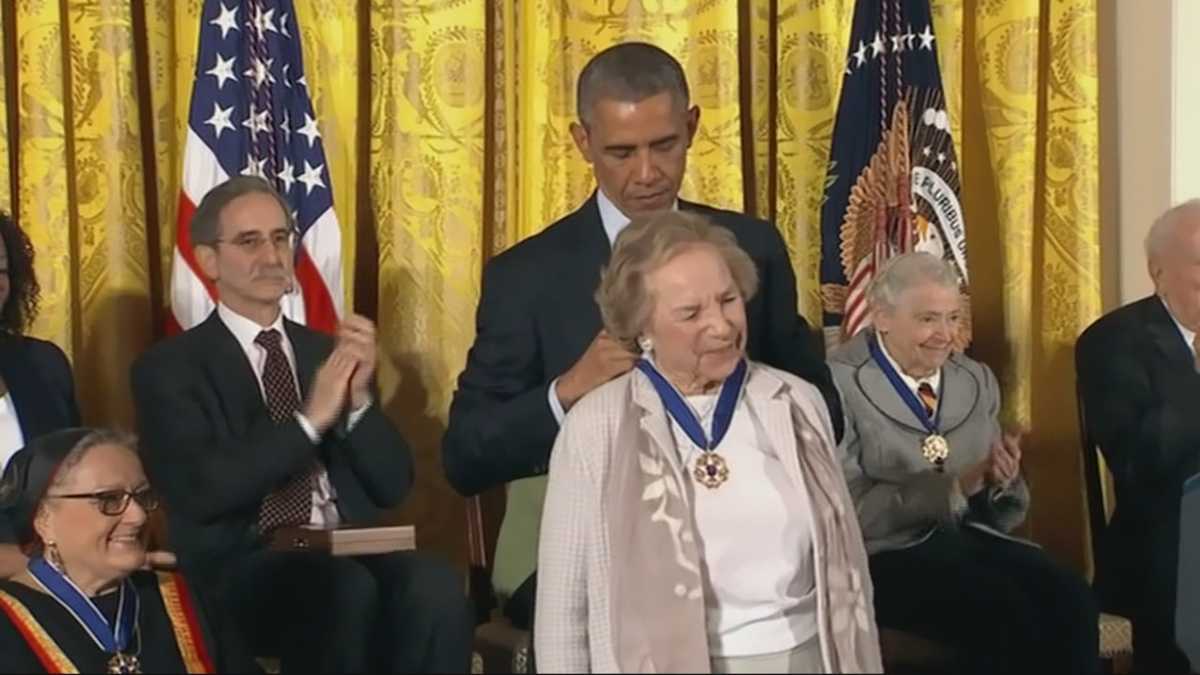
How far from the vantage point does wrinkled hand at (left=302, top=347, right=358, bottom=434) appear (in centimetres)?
395

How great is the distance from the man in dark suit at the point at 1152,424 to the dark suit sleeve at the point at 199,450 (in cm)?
200

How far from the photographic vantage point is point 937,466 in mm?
4457

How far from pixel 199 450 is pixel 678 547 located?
4.00 ft

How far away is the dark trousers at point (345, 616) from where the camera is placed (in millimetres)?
3861

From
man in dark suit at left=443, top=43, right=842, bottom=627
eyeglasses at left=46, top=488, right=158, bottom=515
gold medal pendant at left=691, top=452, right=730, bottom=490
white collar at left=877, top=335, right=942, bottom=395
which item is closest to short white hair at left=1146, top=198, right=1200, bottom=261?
white collar at left=877, top=335, right=942, bottom=395

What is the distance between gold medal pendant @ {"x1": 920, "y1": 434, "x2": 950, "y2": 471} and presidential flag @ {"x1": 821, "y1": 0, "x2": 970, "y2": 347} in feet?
2.61

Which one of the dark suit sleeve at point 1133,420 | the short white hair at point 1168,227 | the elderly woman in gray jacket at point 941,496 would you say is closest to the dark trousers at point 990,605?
the elderly woman in gray jacket at point 941,496

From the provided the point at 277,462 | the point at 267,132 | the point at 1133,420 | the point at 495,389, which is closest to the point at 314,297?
the point at 267,132

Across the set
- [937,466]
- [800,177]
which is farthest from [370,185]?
A: [937,466]

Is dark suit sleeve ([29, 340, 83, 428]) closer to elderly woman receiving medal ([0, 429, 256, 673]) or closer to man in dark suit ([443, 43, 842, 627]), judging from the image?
elderly woman receiving medal ([0, 429, 256, 673])

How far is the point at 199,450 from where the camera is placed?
3.96m

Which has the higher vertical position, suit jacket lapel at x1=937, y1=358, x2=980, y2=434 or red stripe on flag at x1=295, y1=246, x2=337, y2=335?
red stripe on flag at x1=295, y1=246, x2=337, y2=335

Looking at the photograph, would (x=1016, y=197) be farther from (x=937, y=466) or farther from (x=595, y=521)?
(x=595, y=521)

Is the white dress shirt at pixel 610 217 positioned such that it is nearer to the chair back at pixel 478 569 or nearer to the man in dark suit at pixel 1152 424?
the chair back at pixel 478 569
